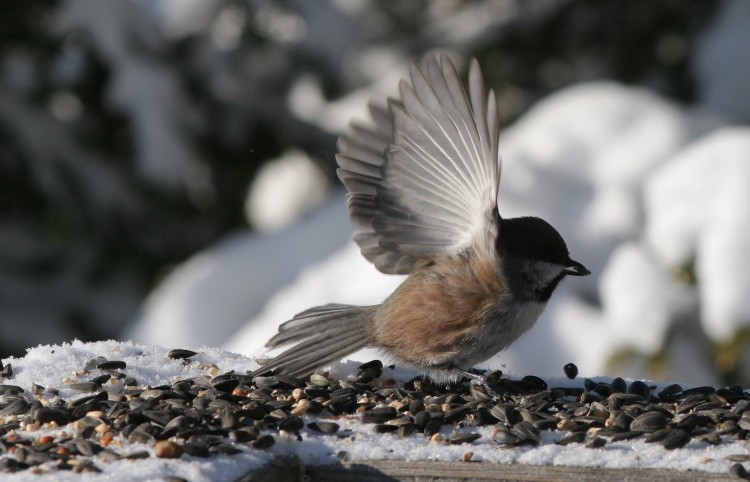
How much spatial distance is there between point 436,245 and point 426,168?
221 mm

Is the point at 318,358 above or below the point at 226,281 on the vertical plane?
below

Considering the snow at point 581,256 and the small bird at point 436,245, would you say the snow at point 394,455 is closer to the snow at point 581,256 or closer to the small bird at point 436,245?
the small bird at point 436,245

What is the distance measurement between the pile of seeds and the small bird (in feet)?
0.34

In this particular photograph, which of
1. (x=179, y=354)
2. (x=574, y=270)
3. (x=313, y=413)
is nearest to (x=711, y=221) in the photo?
(x=574, y=270)

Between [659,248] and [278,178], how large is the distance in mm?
3142

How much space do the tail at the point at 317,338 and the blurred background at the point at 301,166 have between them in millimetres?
1794

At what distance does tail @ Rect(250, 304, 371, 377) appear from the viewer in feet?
9.87

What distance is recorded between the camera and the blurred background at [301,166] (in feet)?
16.6

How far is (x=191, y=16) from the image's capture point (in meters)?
6.21

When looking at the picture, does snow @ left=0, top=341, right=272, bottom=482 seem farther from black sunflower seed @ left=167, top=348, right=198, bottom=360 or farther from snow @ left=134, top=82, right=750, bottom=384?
snow @ left=134, top=82, right=750, bottom=384

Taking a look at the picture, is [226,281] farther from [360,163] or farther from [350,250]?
[360,163]

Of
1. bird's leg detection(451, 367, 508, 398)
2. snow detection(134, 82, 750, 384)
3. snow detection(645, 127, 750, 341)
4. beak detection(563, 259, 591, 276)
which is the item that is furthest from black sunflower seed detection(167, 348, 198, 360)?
snow detection(645, 127, 750, 341)

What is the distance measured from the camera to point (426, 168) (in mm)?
3041

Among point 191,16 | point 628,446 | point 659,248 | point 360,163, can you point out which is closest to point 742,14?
point 659,248
